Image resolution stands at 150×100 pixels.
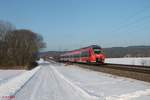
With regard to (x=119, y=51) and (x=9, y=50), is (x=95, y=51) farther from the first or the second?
(x=119, y=51)

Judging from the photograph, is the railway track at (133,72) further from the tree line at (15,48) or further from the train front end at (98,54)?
the tree line at (15,48)

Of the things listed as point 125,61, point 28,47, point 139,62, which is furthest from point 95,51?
point 28,47

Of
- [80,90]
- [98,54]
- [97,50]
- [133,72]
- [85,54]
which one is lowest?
[80,90]

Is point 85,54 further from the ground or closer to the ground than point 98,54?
further from the ground

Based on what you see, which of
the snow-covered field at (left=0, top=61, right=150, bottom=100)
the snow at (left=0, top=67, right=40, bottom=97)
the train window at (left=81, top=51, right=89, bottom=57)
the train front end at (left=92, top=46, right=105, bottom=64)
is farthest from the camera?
the train window at (left=81, top=51, right=89, bottom=57)

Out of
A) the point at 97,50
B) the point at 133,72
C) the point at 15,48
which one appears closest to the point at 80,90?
the point at 133,72

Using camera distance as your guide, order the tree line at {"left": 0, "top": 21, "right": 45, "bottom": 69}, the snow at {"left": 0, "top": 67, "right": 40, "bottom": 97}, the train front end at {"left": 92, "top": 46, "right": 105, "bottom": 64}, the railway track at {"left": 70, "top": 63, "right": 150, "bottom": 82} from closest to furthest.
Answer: the snow at {"left": 0, "top": 67, "right": 40, "bottom": 97} < the railway track at {"left": 70, "top": 63, "right": 150, "bottom": 82} < the train front end at {"left": 92, "top": 46, "right": 105, "bottom": 64} < the tree line at {"left": 0, "top": 21, "right": 45, "bottom": 69}

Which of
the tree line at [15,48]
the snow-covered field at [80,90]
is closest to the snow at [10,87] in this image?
the snow-covered field at [80,90]

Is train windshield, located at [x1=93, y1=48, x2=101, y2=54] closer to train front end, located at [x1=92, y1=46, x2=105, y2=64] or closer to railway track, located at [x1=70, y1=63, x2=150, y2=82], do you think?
train front end, located at [x1=92, y1=46, x2=105, y2=64]

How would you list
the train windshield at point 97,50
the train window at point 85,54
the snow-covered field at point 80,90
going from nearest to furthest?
1. the snow-covered field at point 80,90
2. the train windshield at point 97,50
3. the train window at point 85,54

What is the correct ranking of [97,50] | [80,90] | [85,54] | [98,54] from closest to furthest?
[80,90], [98,54], [97,50], [85,54]

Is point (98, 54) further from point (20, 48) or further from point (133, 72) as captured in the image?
point (20, 48)

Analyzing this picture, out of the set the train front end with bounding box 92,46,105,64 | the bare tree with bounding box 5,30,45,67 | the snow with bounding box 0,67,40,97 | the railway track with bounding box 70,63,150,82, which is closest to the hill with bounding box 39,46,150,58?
the bare tree with bounding box 5,30,45,67

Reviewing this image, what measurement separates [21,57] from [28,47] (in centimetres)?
791
